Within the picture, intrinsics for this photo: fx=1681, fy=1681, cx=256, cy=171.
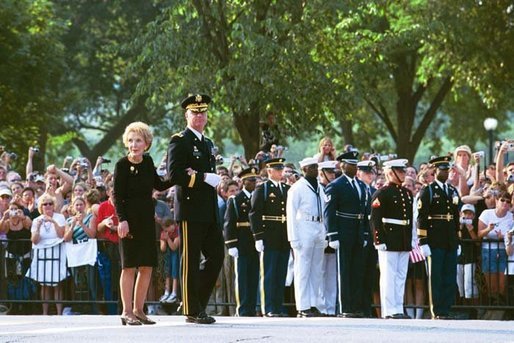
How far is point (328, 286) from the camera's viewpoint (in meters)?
21.8

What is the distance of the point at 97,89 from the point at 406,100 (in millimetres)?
14071

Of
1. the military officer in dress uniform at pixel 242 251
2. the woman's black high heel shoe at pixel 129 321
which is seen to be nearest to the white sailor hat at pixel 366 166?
the military officer in dress uniform at pixel 242 251

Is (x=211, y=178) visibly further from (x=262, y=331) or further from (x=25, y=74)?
(x=25, y=74)

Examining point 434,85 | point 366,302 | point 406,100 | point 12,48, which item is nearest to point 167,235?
point 366,302

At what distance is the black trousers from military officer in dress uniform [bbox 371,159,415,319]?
4.06 meters

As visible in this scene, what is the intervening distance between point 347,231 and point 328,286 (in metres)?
1.06

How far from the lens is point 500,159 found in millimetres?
24156

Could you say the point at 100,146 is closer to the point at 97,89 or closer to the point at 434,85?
the point at 97,89

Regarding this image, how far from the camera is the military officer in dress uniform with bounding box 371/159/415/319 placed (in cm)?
2047

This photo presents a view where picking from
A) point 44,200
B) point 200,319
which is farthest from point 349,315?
point 44,200

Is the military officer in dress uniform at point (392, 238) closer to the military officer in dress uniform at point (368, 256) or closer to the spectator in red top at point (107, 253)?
the military officer in dress uniform at point (368, 256)

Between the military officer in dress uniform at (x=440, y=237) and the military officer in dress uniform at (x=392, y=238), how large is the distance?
0.85 ft

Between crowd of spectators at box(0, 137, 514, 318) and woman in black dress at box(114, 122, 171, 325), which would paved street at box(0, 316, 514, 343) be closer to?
woman in black dress at box(114, 122, 171, 325)

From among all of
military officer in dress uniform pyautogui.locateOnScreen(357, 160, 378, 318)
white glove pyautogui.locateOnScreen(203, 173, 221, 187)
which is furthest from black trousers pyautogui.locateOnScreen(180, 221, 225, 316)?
military officer in dress uniform pyautogui.locateOnScreen(357, 160, 378, 318)
